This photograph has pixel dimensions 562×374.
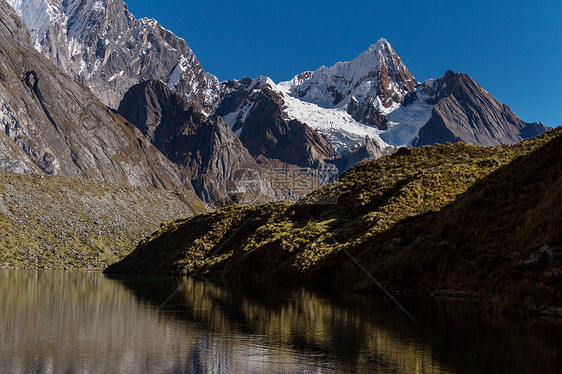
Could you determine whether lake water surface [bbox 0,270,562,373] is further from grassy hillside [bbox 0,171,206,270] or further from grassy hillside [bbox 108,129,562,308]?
grassy hillside [bbox 0,171,206,270]

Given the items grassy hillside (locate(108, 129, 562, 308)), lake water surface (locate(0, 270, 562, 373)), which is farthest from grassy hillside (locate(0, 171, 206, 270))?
lake water surface (locate(0, 270, 562, 373))

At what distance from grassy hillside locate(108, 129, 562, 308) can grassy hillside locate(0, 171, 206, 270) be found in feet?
138

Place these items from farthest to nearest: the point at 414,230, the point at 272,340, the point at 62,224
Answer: the point at 62,224, the point at 414,230, the point at 272,340

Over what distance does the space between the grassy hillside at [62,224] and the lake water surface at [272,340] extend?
Result: 396 ft

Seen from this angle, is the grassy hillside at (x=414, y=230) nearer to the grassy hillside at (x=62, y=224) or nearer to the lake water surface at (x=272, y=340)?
the lake water surface at (x=272, y=340)

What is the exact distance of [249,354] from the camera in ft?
61.2

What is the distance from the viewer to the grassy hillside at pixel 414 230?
35.5 m

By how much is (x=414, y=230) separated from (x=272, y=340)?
33932 mm

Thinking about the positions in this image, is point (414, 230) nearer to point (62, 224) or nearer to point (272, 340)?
point (272, 340)

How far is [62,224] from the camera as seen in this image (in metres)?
162

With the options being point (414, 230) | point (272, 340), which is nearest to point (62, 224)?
point (414, 230)

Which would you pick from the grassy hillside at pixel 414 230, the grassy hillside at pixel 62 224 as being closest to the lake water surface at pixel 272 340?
the grassy hillside at pixel 414 230

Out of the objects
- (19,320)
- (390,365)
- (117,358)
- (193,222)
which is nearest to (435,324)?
(390,365)

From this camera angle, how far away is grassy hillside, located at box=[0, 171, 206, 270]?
141125 mm
